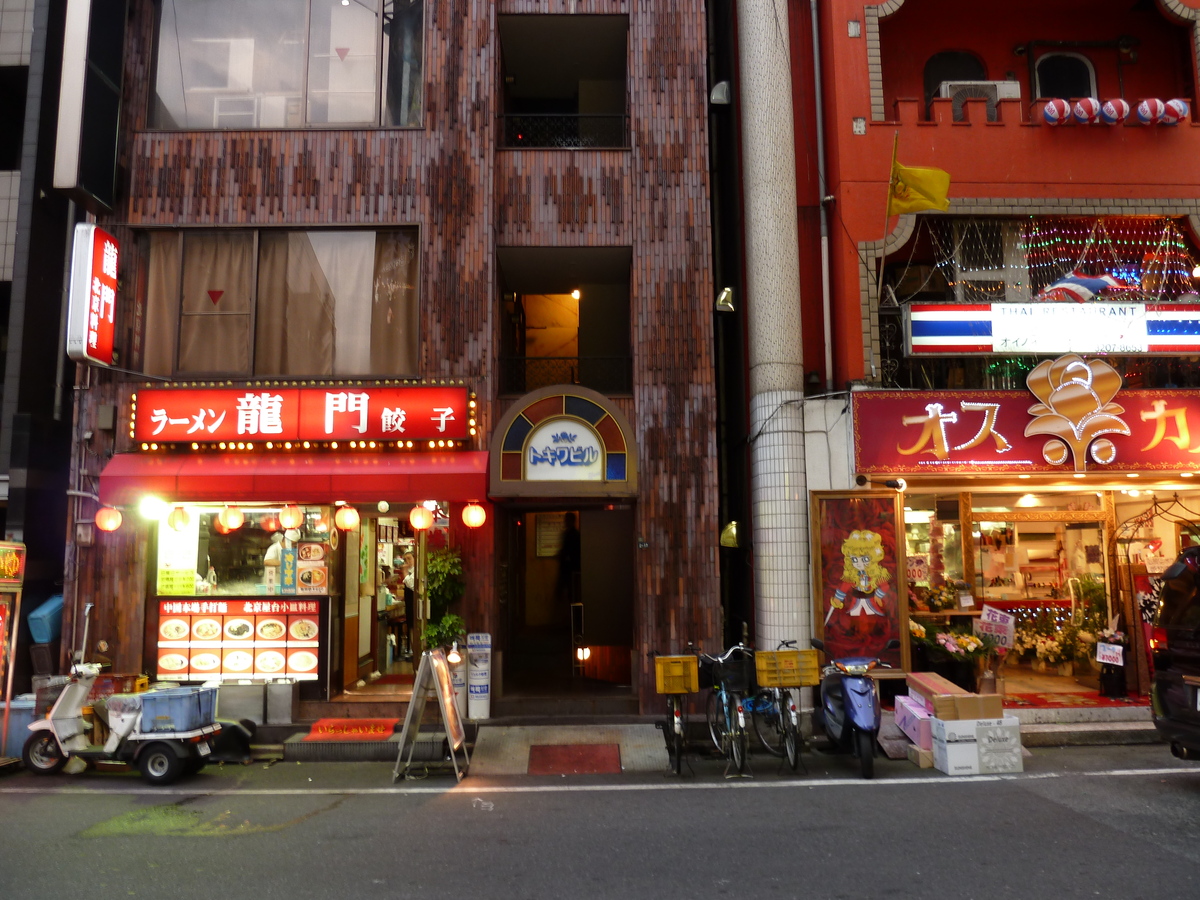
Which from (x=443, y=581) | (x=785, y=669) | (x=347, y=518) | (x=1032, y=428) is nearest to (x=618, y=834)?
(x=785, y=669)

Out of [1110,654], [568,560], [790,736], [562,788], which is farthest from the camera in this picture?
[568,560]

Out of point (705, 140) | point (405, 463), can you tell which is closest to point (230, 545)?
point (405, 463)

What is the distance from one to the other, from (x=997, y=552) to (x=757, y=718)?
246 inches

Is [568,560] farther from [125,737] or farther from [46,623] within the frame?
[46,623]

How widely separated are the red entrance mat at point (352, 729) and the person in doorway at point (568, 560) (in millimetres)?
4843

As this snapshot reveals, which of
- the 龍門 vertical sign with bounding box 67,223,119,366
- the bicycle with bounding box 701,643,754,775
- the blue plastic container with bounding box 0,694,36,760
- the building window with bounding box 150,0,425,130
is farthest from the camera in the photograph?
the building window with bounding box 150,0,425,130

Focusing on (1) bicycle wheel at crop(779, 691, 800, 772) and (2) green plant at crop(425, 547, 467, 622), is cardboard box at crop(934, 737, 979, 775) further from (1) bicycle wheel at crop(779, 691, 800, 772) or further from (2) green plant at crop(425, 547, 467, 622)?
(2) green plant at crop(425, 547, 467, 622)

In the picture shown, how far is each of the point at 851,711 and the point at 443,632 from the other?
17.9 ft

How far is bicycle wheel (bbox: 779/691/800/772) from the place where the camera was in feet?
31.2

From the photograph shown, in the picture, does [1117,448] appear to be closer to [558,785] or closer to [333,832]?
[558,785]

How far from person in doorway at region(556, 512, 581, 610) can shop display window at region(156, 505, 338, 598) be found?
15.6ft

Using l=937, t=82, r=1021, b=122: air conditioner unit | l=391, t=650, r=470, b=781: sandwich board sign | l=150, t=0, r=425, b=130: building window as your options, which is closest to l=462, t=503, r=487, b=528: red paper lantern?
l=391, t=650, r=470, b=781: sandwich board sign

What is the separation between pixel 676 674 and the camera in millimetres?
9656

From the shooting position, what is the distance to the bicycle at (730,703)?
948 centimetres
